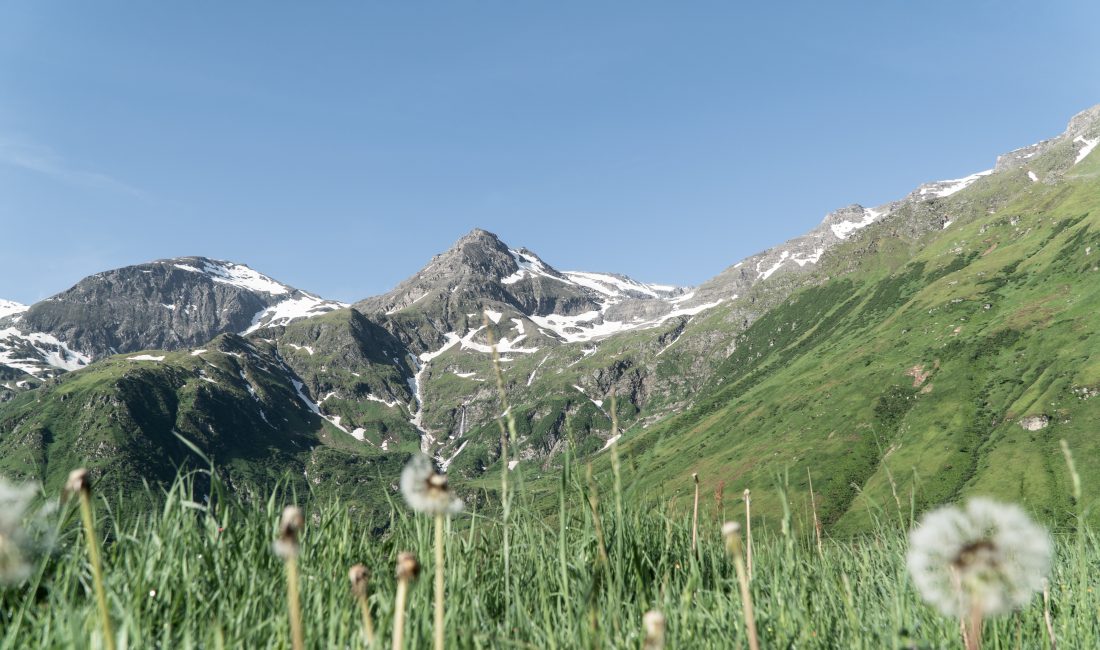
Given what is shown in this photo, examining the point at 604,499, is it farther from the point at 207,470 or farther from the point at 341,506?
the point at 207,470

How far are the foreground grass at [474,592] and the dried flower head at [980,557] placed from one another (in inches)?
12.4

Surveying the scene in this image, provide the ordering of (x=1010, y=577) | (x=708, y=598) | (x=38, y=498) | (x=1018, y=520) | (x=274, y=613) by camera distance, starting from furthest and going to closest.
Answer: (x=708, y=598) < (x=38, y=498) < (x=274, y=613) < (x=1018, y=520) < (x=1010, y=577)

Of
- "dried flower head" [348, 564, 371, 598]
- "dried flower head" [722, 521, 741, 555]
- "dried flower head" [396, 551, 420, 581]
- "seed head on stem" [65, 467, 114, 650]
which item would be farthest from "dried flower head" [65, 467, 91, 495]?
"dried flower head" [722, 521, 741, 555]

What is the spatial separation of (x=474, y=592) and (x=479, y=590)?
178mm

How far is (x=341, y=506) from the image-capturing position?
562 cm

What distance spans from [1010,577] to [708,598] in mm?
2268

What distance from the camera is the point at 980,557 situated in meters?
2.29

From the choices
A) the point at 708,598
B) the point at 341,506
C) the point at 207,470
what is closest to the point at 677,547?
the point at 708,598

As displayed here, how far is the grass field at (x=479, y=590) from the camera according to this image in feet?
10.6

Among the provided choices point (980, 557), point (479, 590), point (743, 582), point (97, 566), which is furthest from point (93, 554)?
point (479, 590)

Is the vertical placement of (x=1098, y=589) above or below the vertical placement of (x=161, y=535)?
below

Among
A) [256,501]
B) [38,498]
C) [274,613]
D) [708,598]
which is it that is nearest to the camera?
[274,613]

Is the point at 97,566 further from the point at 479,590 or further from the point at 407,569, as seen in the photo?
the point at 479,590

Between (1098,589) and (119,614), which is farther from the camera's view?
(1098,589)
